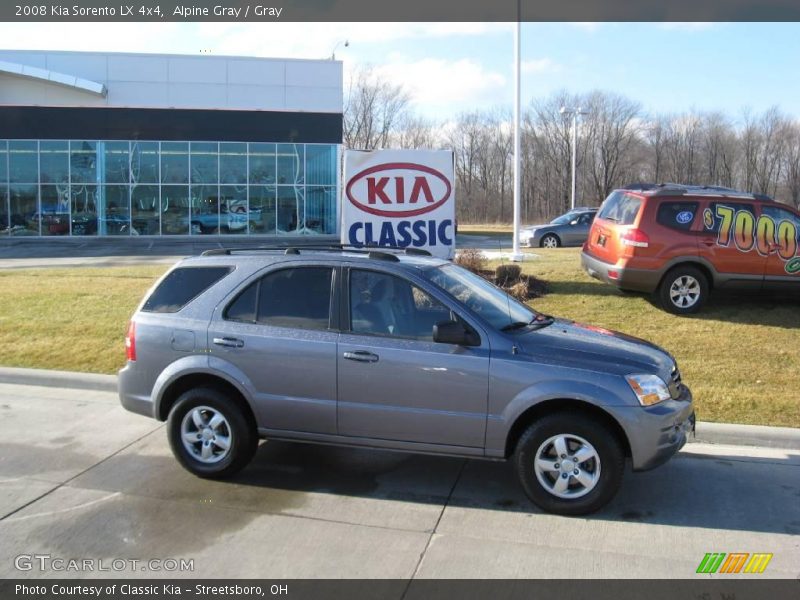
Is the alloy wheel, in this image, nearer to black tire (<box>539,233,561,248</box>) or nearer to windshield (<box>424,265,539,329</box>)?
windshield (<box>424,265,539,329</box>)

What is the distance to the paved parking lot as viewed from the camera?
408cm

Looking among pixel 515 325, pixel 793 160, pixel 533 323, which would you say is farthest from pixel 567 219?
pixel 793 160

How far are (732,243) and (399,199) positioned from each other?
4825 mm

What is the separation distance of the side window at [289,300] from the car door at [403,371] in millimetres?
183

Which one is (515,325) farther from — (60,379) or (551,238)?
(551,238)

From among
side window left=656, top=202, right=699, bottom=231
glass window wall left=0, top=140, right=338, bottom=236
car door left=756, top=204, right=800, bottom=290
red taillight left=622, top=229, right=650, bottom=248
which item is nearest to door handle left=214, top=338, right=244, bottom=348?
red taillight left=622, top=229, right=650, bottom=248

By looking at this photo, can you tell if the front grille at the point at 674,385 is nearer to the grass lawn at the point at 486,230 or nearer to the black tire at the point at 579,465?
the black tire at the point at 579,465

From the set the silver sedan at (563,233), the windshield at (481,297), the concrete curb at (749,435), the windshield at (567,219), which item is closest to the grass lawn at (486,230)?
the windshield at (567,219)

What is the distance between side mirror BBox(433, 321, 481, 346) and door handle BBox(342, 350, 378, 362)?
46cm

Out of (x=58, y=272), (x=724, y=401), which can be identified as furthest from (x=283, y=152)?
(x=724, y=401)

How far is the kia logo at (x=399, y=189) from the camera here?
436 inches

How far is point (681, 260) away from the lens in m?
9.98

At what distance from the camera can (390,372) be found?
194 inches

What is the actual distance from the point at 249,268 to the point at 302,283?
470 mm
